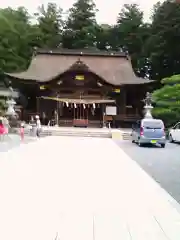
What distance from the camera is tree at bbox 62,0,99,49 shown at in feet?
153

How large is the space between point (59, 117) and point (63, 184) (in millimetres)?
23175

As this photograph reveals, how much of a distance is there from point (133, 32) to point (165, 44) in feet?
33.0

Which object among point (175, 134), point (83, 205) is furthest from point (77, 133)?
point (83, 205)

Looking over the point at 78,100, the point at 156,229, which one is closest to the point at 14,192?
the point at 156,229

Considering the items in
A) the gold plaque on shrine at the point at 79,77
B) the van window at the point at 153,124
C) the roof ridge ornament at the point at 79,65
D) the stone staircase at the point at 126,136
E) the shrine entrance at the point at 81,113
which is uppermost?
the roof ridge ornament at the point at 79,65

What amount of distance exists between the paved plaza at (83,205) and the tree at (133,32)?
3581cm

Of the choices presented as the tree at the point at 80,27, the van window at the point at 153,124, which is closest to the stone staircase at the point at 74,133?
the van window at the point at 153,124

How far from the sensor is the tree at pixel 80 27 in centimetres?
4678

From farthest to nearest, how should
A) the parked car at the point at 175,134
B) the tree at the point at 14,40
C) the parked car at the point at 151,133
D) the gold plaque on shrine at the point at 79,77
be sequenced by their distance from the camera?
the tree at the point at 14,40
the gold plaque on shrine at the point at 79,77
the parked car at the point at 175,134
the parked car at the point at 151,133

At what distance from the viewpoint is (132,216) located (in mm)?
4441

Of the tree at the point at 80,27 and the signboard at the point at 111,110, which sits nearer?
the signboard at the point at 111,110

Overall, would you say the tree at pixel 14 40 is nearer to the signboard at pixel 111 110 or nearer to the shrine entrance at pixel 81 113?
the shrine entrance at pixel 81 113

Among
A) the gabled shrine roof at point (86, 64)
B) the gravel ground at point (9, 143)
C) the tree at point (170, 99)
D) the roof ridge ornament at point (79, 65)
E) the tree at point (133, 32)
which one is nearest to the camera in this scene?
the gravel ground at point (9, 143)

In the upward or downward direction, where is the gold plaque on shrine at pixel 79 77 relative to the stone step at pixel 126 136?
upward
